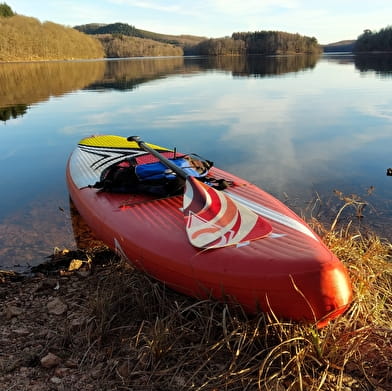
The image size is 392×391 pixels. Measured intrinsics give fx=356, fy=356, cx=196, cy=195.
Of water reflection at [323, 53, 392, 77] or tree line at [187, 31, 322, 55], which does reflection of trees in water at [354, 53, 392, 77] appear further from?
tree line at [187, 31, 322, 55]

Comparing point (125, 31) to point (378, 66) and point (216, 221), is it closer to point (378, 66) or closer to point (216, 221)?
point (378, 66)

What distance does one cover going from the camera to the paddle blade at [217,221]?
2561 mm

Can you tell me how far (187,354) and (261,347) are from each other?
450 millimetres

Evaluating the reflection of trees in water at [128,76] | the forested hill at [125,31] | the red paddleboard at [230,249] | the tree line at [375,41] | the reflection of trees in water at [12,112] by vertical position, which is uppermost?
the forested hill at [125,31]

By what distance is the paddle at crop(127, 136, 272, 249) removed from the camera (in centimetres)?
256

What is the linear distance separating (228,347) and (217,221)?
940mm

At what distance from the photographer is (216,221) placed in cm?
271

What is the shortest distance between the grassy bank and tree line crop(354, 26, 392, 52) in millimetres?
82319

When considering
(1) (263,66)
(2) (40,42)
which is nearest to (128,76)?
(1) (263,66)

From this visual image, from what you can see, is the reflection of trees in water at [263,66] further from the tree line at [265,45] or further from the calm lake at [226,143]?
the tree line at [265,45]

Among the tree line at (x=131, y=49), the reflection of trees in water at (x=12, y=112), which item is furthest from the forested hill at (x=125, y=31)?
the reflection of trees in water at (x=12, y=112)

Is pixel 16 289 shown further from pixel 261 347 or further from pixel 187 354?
pixel 261 347

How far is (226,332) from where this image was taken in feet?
7.06

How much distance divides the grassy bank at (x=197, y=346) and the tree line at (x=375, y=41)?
82319 millimetres
